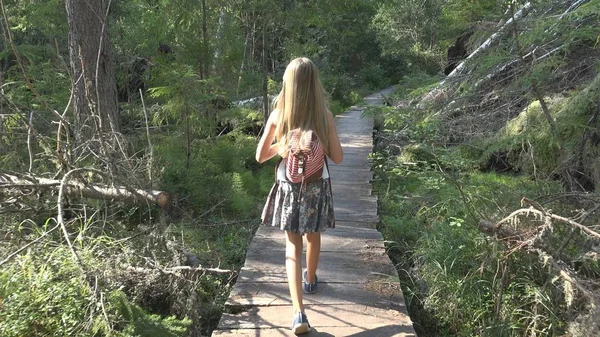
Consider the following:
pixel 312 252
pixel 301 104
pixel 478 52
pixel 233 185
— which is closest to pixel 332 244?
pixel 312 252

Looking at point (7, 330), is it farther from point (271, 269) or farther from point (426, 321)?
point (426, 321)

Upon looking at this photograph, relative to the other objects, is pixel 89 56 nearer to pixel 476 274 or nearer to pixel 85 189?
pixel 85 189

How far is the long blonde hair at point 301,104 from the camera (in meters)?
3.38

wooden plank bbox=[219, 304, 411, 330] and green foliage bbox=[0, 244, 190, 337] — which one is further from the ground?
green foliage bbox=[0, 244, 190, 337]

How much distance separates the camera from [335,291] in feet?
14.2

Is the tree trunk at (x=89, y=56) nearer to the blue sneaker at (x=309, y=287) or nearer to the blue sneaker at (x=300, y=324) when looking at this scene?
the blue sneaker at (x=309, y=287)

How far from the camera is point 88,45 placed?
22.7ft

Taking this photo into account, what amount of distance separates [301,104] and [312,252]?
1206mm

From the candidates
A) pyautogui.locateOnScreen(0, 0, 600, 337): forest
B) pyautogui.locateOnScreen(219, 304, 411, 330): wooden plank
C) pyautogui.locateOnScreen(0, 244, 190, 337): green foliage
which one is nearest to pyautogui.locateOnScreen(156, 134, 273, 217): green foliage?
pyautogui.locateOnScreen(0, 0, 600, 337): forest

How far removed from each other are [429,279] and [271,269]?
1.49 m

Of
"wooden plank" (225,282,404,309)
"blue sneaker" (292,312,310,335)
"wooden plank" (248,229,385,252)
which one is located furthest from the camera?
"wooden plank" (248,229,385,252)

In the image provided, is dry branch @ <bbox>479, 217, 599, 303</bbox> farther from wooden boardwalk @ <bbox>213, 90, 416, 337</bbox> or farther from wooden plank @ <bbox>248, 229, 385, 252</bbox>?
wooden plank @ <bbox>248, 229, 385, 252</bbox>

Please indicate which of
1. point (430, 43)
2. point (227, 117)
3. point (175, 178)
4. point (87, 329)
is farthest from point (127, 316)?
point (430, 43)

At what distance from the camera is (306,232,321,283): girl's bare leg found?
379cm
